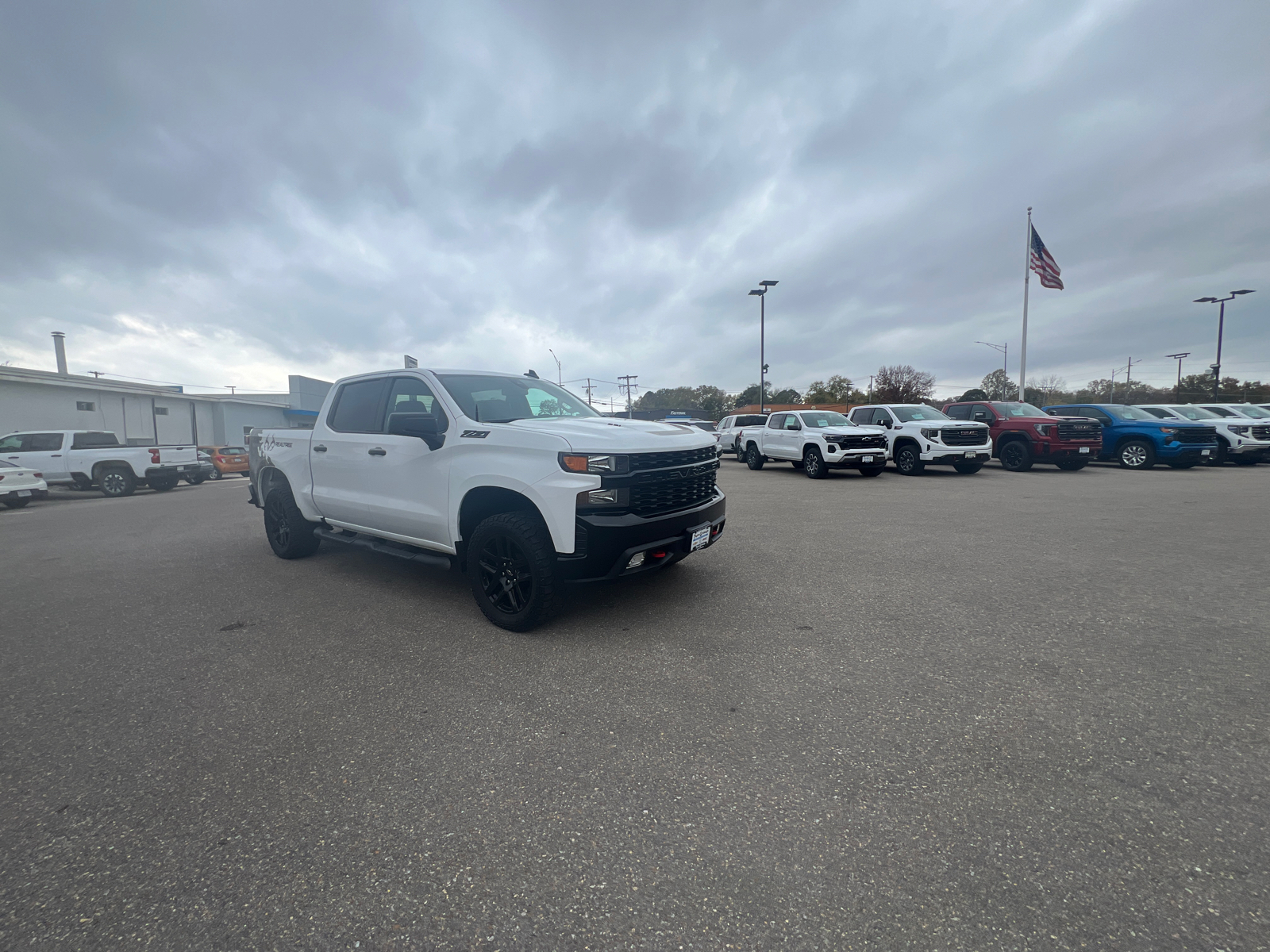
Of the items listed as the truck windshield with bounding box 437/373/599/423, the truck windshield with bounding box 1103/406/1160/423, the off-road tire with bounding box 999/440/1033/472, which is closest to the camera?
the truck windshield with bounding box 437/373/599/423

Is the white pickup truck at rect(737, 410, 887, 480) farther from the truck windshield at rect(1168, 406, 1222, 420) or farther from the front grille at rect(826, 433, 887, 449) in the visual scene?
the truck windshield at rect(1168, 406, 1222, 420)

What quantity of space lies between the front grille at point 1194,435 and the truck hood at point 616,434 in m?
16.3

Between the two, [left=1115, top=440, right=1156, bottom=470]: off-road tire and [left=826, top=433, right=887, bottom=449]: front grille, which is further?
[left=1115, top=440, right=1156, bottom=470]: off-road tire

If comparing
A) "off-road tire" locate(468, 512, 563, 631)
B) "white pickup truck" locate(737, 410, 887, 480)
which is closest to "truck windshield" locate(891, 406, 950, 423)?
"white pickup truck" locate(737, 410, 887, 480)

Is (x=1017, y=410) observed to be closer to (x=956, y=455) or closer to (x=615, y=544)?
(x=956, y=455)

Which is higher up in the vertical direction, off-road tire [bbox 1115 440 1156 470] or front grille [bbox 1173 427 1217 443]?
front grille [bbox 1173 427 1217 443]

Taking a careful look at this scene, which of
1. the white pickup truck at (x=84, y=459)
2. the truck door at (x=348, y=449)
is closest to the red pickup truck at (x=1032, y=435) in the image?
the truck door at (x=348, y=449)

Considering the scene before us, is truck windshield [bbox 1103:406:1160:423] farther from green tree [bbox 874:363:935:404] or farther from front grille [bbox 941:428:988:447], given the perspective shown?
green tree [bbox 874:363:935:404]

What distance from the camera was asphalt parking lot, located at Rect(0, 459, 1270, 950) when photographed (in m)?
1.77

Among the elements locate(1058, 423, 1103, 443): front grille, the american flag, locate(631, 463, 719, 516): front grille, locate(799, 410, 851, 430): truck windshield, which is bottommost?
locate(631, 463, 719, 516): front grille

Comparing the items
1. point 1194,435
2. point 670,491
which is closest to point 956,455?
point 1194,435

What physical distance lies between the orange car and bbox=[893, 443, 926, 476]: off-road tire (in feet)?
71.1

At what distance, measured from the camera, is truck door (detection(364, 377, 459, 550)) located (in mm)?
4492

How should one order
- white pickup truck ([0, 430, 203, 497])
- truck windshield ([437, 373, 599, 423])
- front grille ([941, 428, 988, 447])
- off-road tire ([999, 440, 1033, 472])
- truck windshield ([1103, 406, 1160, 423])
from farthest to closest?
truck windshield ([1103, 406, 1160, 423]) → off-road tire ([999, 440, 1033, 472]) → white pickup truck ([0, 430, 203, 497]) → front grille ([941, 428, 988, 447]) → truck windshield ([437, 373, 599, 423])
